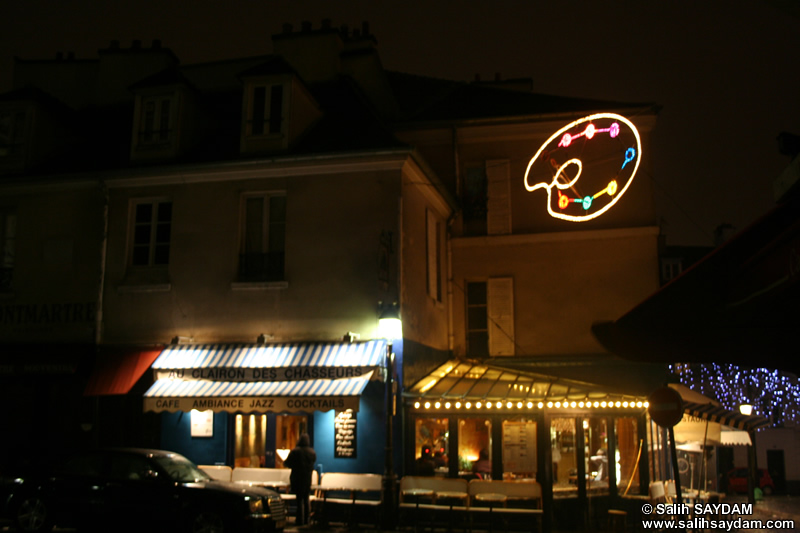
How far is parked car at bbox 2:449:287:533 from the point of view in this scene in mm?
10188

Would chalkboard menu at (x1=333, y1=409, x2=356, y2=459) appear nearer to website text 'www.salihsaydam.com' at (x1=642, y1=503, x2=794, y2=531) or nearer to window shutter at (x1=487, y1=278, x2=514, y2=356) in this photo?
window shutter at (x1=487, y1=278, x2=514, y2=356)

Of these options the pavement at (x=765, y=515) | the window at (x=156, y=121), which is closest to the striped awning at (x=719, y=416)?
the pavement at (x=765, y=515)

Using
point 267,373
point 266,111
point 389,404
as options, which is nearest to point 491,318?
point 389,404

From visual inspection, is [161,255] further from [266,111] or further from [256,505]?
[256,505]

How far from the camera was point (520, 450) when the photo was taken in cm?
1388

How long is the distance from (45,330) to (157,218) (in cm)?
350

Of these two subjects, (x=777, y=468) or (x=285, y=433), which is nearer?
(x=285, y=433)

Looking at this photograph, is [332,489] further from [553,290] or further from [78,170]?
[78,170]

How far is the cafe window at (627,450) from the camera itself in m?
14.6

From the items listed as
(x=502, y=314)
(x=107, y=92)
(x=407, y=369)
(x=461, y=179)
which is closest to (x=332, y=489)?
(x=407, y=369)

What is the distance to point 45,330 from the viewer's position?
50.1 feet

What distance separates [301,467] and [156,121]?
328 inches

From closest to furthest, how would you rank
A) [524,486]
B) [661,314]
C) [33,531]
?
[661,314] < [33,531] < [524,486]

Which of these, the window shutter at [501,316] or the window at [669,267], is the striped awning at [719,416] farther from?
the window shutter at [501,316]
